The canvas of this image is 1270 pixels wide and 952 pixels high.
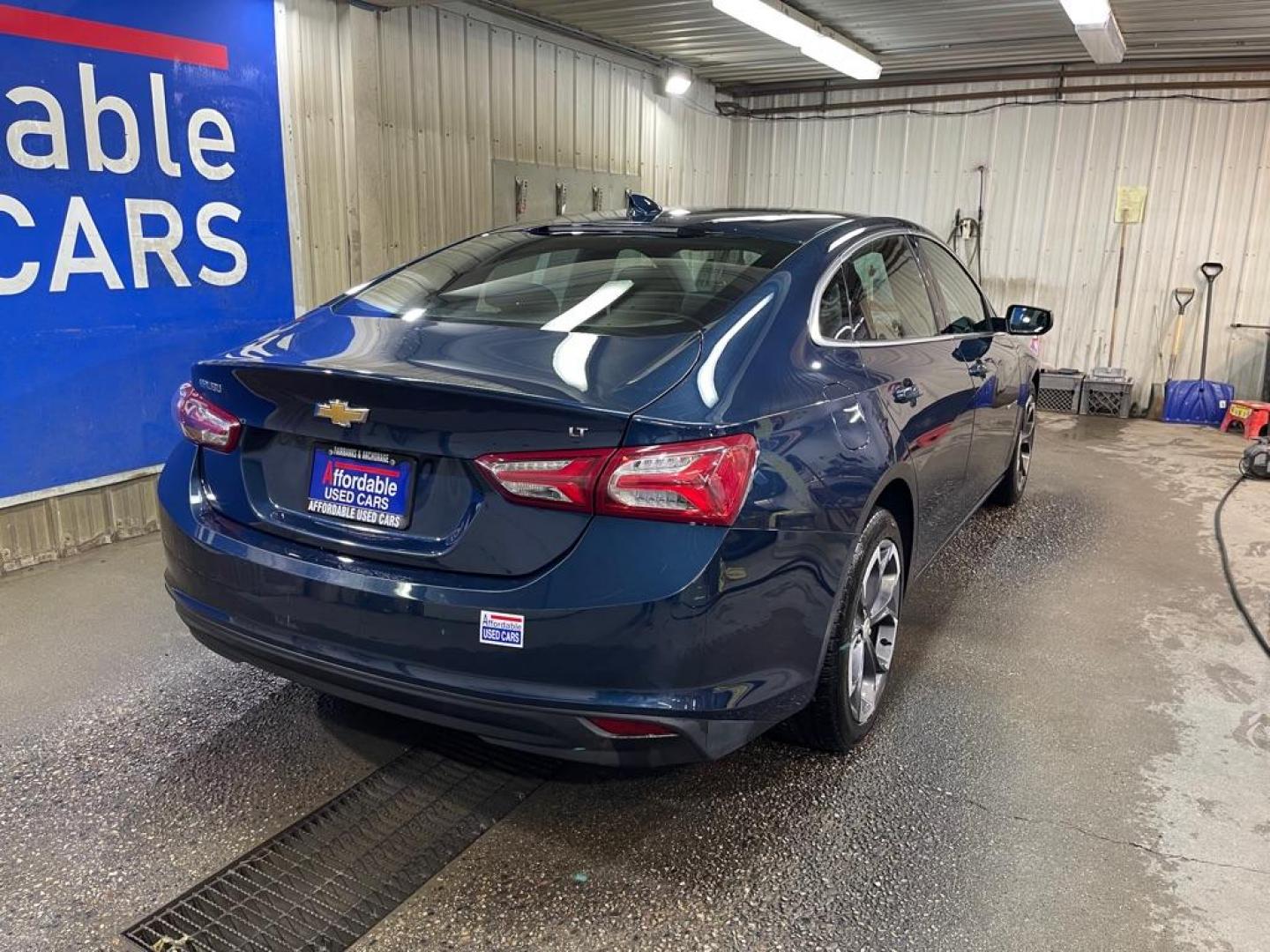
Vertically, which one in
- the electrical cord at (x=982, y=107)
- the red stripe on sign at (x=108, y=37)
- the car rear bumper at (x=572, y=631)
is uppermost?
the electrical cord at (x=982, y=107)

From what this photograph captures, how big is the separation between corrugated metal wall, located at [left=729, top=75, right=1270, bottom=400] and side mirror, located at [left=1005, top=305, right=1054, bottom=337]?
5.07 meters

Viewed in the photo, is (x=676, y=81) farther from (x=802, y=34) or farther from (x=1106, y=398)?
(x=1106, y=398)

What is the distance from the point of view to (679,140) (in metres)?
8.84

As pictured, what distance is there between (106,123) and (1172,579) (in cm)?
481

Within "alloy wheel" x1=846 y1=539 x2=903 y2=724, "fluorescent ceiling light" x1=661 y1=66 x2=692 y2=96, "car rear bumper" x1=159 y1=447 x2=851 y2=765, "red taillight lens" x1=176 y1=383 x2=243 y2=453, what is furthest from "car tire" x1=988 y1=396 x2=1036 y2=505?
"fluorescent ceiling light" x1=661 y1=66 x2=692 y2=96

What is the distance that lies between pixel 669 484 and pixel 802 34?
5772 millimetres

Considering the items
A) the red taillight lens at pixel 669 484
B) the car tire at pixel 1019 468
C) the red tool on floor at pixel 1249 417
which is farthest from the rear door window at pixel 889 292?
the red tool on floor at pixel 1249 417

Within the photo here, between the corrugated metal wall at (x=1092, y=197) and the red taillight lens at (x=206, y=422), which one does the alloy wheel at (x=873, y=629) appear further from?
the corrugated metal wall at (x=1092, y=197)

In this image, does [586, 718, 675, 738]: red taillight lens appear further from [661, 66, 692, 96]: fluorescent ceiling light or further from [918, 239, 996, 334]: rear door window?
[661, 66, 692, 96]: fluorescent ceiling light

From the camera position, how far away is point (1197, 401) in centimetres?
780

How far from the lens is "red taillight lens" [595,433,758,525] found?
1780 millimetres

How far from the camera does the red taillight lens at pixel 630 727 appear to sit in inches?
72.8

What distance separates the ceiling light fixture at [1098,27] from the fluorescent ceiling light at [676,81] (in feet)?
10.1

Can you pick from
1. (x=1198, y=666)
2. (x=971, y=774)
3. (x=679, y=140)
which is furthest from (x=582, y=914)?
(x=679, y=140)
